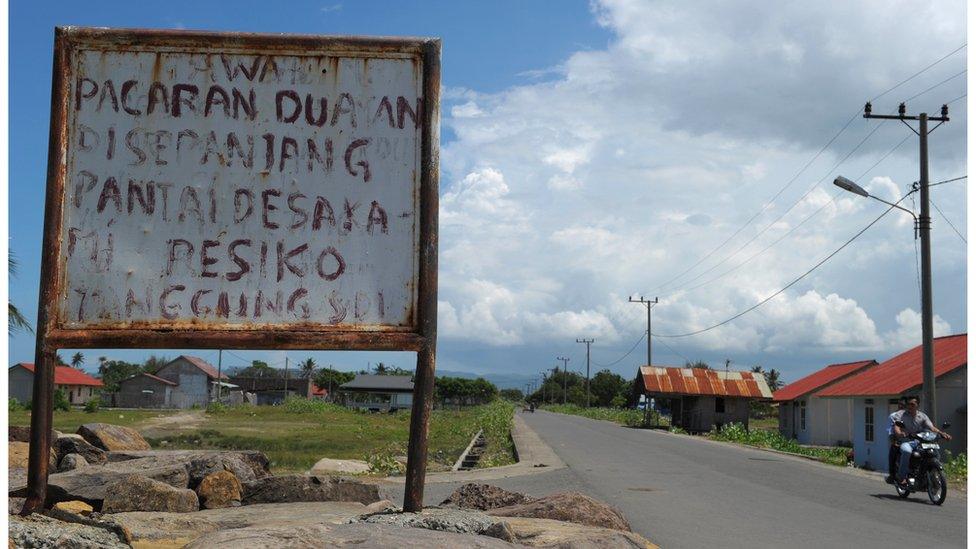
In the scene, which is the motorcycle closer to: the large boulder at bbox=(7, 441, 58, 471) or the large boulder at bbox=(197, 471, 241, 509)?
the large boulder at bbox=(197, 471, 241, 509)

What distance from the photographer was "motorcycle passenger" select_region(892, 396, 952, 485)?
14359 mm

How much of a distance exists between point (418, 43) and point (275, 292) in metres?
1.64

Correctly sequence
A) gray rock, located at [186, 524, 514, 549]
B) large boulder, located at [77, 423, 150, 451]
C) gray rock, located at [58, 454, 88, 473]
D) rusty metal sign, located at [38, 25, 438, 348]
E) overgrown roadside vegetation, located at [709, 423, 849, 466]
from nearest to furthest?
gray rock, located at [186, 524, 514, 549]
rusty metal sign, located at [38, 25, 438, 348]
gray rock, located at [58, 454, 88, 473]
large boulder, located at [77, 423, 150, 451]
overgrown roadside vegetation, located at [709, 423, 849, 466]

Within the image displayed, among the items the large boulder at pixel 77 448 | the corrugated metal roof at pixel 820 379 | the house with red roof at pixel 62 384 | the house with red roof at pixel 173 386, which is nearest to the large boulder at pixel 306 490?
the large boulder at pixel 77 448

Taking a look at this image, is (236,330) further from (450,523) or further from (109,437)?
(109,437)

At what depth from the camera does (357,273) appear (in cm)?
521

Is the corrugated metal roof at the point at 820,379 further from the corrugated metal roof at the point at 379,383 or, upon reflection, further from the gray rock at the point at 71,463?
the corrugated metal roof at the point at 379,383

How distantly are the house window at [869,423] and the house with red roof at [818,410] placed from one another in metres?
7.99

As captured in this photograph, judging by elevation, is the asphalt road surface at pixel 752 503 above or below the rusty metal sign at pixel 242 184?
below

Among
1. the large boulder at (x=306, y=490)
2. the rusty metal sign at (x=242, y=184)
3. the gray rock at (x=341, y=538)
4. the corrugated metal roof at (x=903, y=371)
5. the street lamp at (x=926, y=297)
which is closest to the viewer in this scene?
the gray rock at (x=341, y=538)

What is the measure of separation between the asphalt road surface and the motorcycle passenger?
0.54m

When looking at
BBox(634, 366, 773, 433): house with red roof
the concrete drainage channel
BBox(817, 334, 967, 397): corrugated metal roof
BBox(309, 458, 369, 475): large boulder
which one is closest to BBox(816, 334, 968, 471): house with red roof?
BBox(817, 334, 967, 397): corrugated metal roof

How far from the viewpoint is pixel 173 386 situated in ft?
311

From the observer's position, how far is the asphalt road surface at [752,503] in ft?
32.6
